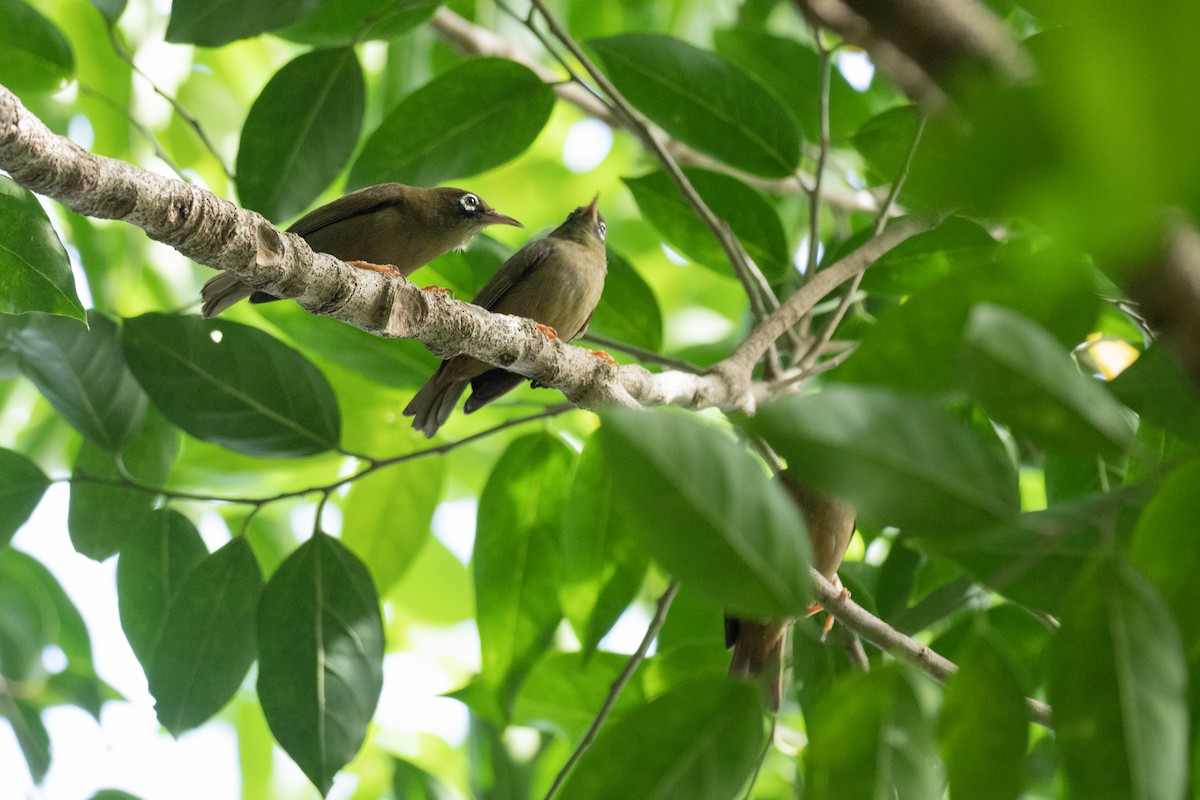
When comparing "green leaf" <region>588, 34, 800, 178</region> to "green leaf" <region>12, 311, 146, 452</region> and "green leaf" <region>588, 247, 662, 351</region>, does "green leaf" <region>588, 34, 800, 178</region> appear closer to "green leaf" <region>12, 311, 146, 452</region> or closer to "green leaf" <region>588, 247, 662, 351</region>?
"green leaf" <region>588, 247, 662, 351</region>

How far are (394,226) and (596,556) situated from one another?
64.8 inches

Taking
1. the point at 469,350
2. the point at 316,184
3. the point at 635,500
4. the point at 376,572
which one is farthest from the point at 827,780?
the point at 376,572

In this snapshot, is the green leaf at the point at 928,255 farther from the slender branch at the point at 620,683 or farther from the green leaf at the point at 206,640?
the green leaf at the point at 206,640

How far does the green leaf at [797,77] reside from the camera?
3.48 metres

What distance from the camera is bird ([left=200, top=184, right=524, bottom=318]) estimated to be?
12.4 ft

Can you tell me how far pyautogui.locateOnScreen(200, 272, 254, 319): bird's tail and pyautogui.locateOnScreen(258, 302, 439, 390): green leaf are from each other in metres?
0.11

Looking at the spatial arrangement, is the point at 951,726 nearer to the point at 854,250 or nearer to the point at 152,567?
the point at 854,250

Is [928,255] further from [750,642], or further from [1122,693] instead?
[1122,693]

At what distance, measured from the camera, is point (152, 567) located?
2.91 metres

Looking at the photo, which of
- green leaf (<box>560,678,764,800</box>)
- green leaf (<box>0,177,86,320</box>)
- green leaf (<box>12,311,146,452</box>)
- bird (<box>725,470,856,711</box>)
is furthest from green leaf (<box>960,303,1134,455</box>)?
green leaf (<box>12,311,146,452</box>)

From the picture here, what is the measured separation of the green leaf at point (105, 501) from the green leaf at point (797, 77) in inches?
90.6

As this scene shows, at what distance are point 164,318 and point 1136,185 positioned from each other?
2613 mm

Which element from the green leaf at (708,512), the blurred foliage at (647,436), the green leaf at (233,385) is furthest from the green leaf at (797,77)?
the green leaf at (708,512)

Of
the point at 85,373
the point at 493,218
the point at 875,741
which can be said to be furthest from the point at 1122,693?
the point at 493,218
